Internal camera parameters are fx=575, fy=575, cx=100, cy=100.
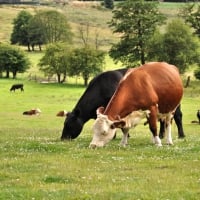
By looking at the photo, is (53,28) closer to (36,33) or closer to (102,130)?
(36,33)

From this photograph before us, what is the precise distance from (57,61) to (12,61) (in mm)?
12017

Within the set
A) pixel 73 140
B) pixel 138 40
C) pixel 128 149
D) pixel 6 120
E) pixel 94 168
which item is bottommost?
pixel 138 40

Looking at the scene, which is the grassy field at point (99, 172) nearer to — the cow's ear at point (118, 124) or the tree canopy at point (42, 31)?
the cow's ear at point (118, 124)

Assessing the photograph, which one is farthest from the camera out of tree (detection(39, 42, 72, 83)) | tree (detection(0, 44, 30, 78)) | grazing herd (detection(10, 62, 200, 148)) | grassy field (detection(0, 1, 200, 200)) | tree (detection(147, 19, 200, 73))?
tree (detection(0, 44, 30, 78))

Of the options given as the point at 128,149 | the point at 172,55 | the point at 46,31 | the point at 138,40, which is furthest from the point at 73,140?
the point at 46,31

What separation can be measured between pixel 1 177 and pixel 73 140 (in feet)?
30.1

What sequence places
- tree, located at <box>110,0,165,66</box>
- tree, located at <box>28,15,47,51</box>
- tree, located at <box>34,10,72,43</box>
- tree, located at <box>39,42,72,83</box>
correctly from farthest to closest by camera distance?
tree, located at <box>34,10,72,43</box> → tree, located at <box>28,15,47,51</box> → tree, located at <box>110,0,165,66</box> → tree, located at <box>39,42,72,83</box>

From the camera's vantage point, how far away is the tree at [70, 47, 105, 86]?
105375mm

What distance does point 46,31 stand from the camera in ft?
537

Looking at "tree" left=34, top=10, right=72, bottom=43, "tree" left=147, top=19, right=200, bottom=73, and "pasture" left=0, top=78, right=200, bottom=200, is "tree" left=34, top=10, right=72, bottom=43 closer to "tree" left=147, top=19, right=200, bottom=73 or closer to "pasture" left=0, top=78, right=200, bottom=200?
"tree" left=147, top=19, right=200, bottom=73

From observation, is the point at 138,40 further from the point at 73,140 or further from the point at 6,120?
the point at 73,140

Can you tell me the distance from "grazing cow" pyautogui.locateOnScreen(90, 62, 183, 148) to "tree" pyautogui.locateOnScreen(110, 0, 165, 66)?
89708 millimetres

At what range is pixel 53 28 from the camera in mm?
164250

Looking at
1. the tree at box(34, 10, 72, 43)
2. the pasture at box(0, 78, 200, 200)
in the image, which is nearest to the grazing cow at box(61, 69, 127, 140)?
the pasture at box(0, 78, 200, 200)
